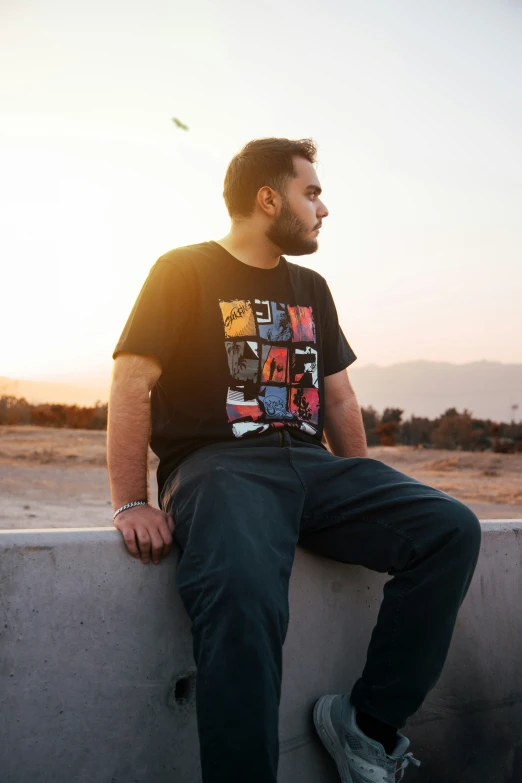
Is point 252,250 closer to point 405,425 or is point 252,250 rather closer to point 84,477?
point 84,477

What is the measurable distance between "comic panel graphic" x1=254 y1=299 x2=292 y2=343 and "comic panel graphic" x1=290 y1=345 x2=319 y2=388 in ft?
0.25

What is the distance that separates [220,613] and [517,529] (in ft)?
4.60

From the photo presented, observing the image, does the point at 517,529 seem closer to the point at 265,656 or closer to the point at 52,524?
the point at 265,656

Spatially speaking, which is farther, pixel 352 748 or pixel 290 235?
pixel 290 235

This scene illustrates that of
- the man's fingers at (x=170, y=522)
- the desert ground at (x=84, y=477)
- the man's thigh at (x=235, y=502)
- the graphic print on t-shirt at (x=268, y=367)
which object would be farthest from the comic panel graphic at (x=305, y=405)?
the desert ground at (x=84, y=477)

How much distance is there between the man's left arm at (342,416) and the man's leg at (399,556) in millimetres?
649

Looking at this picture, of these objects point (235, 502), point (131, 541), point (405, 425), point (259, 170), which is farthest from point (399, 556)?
point (405, 425)

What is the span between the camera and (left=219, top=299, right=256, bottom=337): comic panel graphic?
247cm

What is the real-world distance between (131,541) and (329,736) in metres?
0.83

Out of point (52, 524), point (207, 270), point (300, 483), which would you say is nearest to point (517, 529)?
point (300, 483)

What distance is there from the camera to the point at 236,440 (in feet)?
7.59

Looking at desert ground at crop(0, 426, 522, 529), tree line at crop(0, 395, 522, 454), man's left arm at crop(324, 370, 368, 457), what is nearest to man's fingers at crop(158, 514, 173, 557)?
man's left arm at crop(324, 370, 368, 457)

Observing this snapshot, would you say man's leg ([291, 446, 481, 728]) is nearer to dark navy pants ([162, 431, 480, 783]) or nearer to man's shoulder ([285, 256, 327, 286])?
dark navy pants ([162, 431, 480, 783])

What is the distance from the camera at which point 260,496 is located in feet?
6.66
